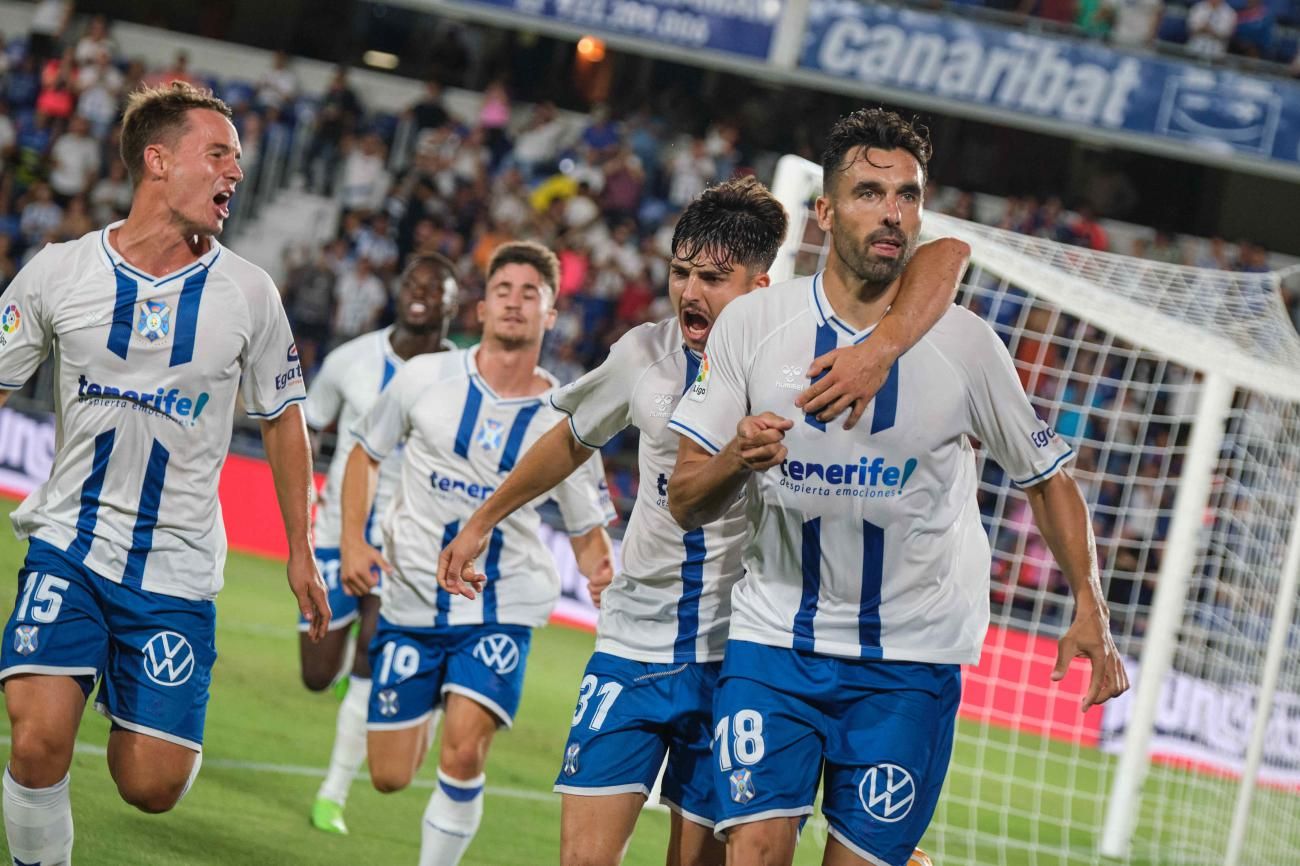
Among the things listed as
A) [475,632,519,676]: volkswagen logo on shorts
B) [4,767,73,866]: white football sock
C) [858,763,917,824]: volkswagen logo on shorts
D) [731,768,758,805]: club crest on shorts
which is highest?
[858,763,917,824]: volkswagen logo on shorts

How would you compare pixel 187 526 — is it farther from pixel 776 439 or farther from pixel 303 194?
pixel 303 194

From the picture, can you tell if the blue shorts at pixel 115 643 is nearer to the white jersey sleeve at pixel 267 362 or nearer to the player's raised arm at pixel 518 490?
the white jersey sleeve at pixel 267 362

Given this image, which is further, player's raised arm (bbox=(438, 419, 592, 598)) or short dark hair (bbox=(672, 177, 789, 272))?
player's raised arm (bbox=(438, 419, 592, 598))

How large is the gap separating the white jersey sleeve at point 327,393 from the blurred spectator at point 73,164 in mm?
11231

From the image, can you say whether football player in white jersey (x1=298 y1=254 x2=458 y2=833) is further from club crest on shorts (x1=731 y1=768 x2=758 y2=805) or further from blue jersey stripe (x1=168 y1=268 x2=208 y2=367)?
club crest on shorts (x1=731 y1=768 x2=758 y2=805)

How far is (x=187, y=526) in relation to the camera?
4.66m

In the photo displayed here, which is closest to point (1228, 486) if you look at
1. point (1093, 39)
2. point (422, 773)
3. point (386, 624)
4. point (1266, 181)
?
point (422, 773)

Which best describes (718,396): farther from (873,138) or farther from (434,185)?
(434,185)

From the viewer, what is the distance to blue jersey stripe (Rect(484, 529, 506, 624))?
6031 mm

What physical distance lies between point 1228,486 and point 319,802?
266 inches

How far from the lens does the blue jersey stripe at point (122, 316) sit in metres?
4.53

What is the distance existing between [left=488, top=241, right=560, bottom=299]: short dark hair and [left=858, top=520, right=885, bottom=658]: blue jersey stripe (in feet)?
8.84

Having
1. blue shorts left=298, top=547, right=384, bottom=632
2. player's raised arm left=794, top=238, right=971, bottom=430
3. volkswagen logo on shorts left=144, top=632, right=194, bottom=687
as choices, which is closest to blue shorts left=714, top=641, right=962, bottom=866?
player's raised arm left=794, top=238, right=971, bottom=430

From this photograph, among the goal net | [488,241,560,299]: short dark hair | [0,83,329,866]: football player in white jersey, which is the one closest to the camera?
[0,83,329,866]: football player in white jersey
